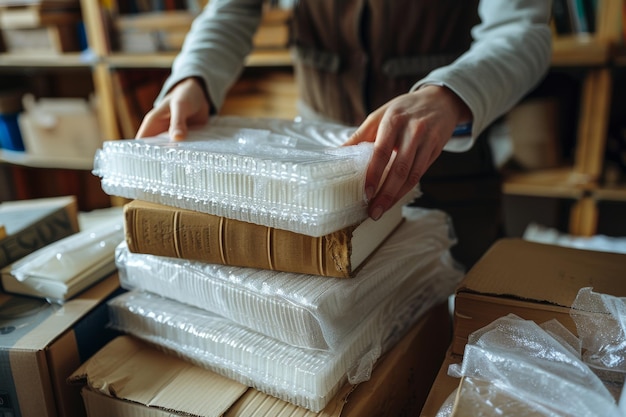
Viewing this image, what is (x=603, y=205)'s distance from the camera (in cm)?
193

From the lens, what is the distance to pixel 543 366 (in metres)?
0.49

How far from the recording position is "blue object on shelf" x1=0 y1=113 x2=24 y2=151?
2381mm

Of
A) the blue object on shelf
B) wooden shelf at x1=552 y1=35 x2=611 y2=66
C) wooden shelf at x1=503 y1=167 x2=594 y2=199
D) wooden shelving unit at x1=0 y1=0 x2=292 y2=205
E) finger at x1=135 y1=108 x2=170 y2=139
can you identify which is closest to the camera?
finger at x1=135 y1=108 x2=170 y2=139

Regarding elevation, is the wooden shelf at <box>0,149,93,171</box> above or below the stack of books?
below

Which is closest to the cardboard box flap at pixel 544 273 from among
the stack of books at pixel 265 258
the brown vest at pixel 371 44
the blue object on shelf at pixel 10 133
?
the stack of books at pixel 265 258

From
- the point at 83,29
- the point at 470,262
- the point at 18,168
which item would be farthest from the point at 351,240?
the point at 18,168

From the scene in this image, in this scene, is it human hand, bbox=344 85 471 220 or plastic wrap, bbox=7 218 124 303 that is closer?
human hand, bbox=344 85 471 220

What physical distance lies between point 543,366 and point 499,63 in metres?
0.40

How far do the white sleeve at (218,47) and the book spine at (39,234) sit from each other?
285 mm

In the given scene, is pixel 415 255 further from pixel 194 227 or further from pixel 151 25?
pixel 151 25

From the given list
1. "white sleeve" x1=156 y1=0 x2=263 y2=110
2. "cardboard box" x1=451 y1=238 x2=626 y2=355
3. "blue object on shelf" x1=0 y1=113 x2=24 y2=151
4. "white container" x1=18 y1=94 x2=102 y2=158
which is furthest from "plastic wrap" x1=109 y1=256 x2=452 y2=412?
"blue object on shelf" x1=0 y1=113 x2=24 y2=151

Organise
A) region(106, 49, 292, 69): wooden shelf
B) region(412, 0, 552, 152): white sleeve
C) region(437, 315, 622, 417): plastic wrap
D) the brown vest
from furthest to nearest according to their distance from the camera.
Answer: region(106, 49, 292, 69): wooden shelf, the brown vest, region(412, 0, 552, 152): white sleeve, region(437, 315, 622, 417): plastic wrap

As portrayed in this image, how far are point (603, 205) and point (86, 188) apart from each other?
218cm

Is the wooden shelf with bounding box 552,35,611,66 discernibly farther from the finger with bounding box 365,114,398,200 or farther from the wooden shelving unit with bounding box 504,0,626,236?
the finger with bounding box 365,114,398,200
